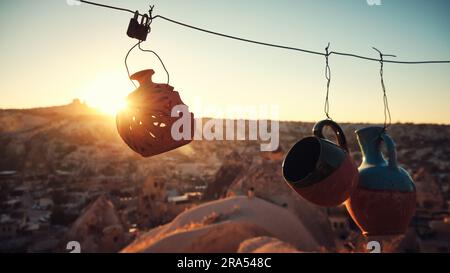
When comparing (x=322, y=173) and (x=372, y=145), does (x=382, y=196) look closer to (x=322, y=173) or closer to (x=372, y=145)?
(x=372, y=145)

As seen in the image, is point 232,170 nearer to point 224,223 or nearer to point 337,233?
point 337,233

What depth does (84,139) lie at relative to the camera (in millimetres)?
53531

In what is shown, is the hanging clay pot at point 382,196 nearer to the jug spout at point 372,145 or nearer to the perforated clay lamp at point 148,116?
the jug spout at point 372,145

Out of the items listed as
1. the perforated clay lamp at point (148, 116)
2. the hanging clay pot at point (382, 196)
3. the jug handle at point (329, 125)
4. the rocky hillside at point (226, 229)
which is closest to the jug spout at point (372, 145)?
the hanging clay pot at point (382, 196)

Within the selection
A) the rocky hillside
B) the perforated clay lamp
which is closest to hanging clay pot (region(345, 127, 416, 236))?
the perforated clay lamp

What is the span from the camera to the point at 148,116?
87.7 inches

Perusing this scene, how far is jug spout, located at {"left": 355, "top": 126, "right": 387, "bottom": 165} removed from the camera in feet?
8.45

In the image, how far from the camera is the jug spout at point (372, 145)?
8.45 feet

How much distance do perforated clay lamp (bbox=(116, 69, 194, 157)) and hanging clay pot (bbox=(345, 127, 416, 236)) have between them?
1.15 meters

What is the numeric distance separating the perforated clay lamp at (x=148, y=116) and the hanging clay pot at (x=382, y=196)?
3.78ft

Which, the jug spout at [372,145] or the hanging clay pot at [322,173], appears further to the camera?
the jug spout at [372,145]

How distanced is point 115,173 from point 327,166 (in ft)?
128

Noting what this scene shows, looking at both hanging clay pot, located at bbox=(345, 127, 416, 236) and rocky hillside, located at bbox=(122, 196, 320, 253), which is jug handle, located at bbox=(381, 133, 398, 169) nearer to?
hanging clay pot, located at bbox=(345, 127, 416, 236)
